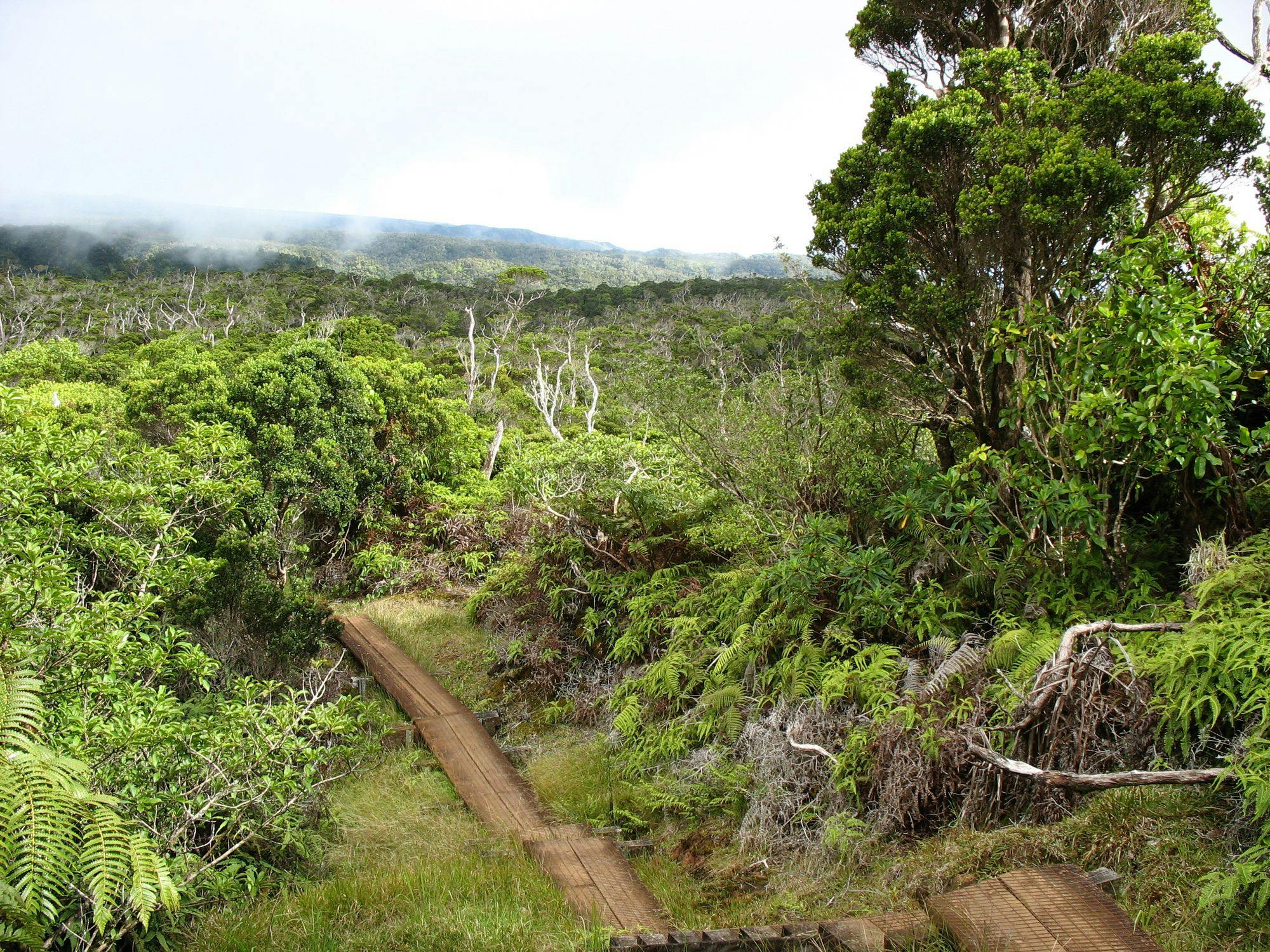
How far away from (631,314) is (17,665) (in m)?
50.6

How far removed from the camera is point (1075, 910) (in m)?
3.13

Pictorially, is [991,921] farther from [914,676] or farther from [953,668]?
[914,676]

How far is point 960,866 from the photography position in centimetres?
375

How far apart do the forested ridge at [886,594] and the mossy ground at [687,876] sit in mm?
28

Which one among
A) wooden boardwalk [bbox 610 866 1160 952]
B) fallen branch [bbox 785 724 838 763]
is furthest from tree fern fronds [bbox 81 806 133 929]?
fallen branch [bbox 785 724 838 763]

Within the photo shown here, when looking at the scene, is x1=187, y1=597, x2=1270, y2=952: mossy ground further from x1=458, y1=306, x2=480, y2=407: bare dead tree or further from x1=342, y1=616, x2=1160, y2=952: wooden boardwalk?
x1=458, y1=306, x2=480, y2=407: bare dead tree

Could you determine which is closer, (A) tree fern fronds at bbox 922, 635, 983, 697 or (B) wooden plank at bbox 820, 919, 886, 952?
(B) wooden plank at bbox 820, 919, 886, 952

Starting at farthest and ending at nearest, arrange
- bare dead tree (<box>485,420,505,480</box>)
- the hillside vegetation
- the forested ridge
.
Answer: the hillside vegetation < bare dead tree (<box>485,420,505,480</box>) < the forested ridge

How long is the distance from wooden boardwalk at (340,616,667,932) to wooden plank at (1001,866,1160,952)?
5.88 feet

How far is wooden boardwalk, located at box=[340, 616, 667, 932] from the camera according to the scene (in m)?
4.53

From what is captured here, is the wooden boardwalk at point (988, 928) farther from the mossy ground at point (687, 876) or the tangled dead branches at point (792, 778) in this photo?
the tangled dead branches at point (792, 778)

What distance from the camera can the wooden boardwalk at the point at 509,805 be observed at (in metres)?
4.53

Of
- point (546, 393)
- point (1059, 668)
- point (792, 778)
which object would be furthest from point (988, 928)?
point (546, 393)

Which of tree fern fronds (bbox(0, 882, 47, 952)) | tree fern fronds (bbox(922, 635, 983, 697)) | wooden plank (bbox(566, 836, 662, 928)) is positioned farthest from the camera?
tree fern fronds (bbox(922, 635, 983, 697))
